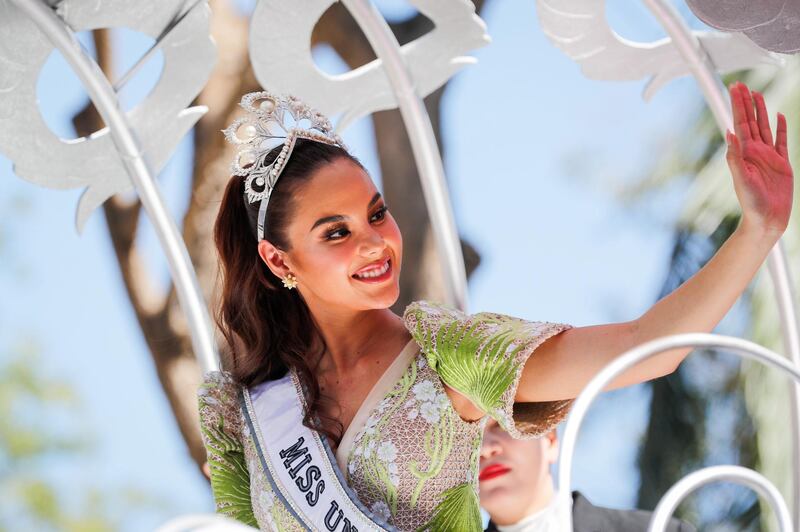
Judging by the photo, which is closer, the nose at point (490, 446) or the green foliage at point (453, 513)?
the green foliage at point (453, 513)

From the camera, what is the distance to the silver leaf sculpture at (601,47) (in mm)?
2791

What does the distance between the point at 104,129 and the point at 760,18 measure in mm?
1744

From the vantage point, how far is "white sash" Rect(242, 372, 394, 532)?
207 centimetres

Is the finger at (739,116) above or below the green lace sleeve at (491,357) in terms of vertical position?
above

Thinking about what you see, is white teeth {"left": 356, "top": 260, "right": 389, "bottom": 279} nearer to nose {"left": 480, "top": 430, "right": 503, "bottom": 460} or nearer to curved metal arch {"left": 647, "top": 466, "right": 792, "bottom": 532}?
curved metal arch {"left": 647, "top": 466, "right": 792, "bottom": 532}

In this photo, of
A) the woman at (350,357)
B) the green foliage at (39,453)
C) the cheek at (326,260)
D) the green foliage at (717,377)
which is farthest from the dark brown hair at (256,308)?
the green foliage at (39,453)

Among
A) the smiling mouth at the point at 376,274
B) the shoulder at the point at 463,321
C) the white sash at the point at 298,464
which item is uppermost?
the smiling mouth at the point at 376,274

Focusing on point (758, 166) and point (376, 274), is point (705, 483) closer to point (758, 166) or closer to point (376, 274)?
point (758, 166)

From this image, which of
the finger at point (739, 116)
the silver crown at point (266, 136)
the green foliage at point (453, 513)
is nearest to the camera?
the finger at point (739, 116)

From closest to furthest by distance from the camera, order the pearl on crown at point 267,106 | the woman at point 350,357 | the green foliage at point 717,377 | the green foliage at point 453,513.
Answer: the woman at point 350,357 → the green foliage at point 453,513 → the pearl on crown at point 267,106 → the green foliage at point 717,377

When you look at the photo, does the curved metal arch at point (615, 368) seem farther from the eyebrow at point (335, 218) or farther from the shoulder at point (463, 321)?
the eyebrow at point (335, 218)

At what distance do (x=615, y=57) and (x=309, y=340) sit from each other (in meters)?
1.09

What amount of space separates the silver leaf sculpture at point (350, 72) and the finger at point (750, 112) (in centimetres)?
126

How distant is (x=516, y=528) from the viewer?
306 centimetres
